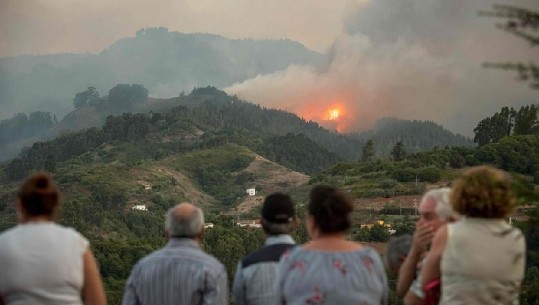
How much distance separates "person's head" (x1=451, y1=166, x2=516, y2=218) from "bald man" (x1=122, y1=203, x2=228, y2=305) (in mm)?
1343

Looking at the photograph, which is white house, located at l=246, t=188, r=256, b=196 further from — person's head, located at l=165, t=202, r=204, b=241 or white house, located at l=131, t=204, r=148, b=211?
person's head, located at l=165, t=202, r=204, b=241

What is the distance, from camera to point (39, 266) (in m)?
3.68

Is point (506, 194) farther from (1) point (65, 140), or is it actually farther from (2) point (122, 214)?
(1) point (65, 140)

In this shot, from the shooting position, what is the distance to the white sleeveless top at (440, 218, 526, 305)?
3.74 metres

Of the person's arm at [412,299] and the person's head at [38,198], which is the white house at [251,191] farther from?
the person's head at [38,198]

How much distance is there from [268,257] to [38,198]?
4.16 feet

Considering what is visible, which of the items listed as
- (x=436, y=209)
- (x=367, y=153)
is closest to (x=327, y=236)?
(x=436, y=209)

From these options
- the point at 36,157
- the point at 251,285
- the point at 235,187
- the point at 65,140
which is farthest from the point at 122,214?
the point at 251,285

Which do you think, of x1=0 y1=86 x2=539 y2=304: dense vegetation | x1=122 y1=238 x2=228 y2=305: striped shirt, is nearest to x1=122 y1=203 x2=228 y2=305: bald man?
x1=122 y1=238 x2=228 y2=305: striped shirt

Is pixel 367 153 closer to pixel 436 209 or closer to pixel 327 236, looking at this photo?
A: pixel 436 209

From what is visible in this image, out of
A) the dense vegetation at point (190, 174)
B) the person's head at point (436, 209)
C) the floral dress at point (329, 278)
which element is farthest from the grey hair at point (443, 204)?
the dense vegetation at point (190, 174)

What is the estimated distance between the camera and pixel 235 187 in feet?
346

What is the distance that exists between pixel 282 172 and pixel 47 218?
4102 inches

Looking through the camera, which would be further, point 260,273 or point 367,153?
point 367,153
